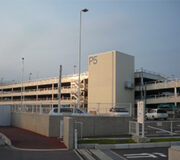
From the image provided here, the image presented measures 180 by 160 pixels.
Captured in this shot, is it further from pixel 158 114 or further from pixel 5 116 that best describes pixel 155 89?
pixel 5 116

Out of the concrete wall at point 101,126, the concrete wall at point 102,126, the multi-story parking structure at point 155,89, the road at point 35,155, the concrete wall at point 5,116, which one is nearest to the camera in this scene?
the road at point 35,155

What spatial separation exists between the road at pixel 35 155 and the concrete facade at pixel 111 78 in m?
31.2

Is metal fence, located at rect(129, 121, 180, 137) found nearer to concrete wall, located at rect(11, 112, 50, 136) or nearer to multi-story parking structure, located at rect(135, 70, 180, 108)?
concrete wall, located at rect(11, 112, 50, 136)

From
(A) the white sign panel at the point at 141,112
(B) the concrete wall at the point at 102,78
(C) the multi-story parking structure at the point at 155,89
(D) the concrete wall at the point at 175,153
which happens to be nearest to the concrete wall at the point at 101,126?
(A) the white sign panel at the point at 141,112

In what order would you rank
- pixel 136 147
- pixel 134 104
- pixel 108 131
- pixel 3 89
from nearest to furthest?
pixel 136 147
pixel 108 131
pixel 134 104
pixel 3 89

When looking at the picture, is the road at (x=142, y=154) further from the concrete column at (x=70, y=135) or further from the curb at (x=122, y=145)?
the concrete column at (x=70, y=135)

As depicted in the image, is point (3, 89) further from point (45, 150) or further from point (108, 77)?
point (45, 150)

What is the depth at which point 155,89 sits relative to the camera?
1829 inches

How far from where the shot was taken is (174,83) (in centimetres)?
4269

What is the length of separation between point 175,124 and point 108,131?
16.9 feet

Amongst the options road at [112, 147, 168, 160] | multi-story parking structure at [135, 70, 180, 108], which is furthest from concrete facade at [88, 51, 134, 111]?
road at [112, 147, 168, 160]

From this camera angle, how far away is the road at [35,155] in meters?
10.2

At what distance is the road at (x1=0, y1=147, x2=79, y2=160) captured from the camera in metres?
10.2

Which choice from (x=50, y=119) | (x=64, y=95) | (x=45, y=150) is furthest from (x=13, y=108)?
(x=64, y=95)
